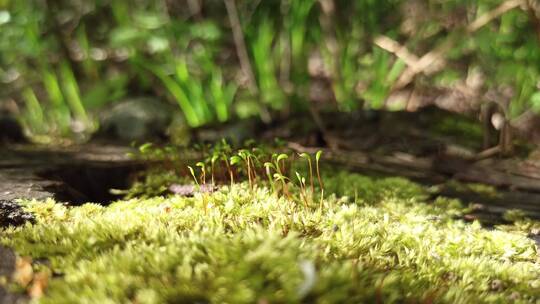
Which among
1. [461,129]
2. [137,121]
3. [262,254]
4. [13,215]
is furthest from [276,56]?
[262,254]

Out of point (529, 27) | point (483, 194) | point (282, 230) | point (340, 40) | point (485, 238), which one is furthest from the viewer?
point (340, 40)

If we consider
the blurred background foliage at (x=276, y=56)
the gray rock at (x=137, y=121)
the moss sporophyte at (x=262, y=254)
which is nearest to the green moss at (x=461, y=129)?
the blurred background foliage at (x=276, y=56)

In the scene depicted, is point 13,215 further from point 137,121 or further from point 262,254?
point 137,121

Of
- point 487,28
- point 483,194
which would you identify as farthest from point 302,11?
point 483,194

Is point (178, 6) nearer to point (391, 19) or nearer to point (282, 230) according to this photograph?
point (391, 19)

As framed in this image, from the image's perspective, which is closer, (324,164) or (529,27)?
(324,164)

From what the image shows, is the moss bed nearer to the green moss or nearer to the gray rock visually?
the green moss
